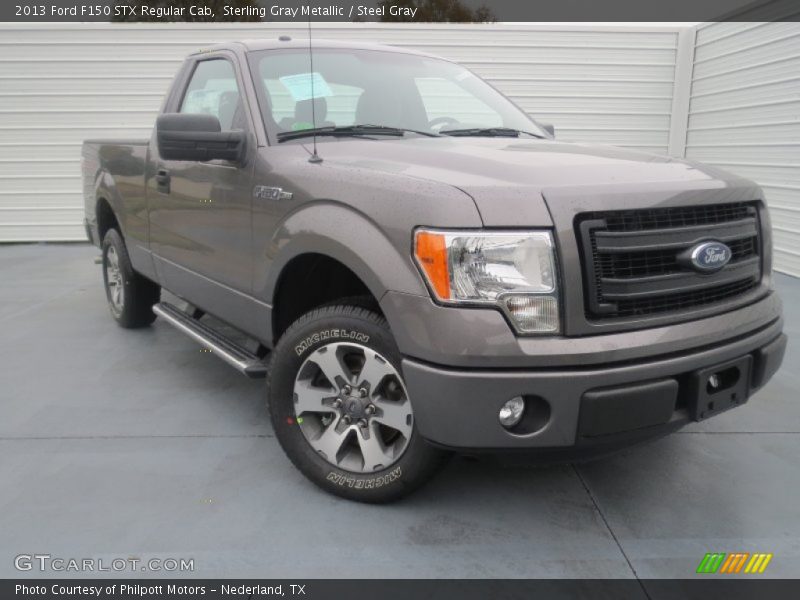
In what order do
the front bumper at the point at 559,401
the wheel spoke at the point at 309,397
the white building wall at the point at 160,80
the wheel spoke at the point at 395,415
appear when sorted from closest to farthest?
the front bumper at the point at 559,401, the wheel spoke at the point at 395,415, the wheel spoke at the point at 309,397, the white building wall at the point at 160,80

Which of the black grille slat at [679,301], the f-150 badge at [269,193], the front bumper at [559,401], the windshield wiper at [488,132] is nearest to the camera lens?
the front bumper at [559,401]

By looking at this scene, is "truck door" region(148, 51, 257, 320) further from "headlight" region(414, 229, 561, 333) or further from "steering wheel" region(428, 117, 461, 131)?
"headlight" region(414, 229, 561, 333)

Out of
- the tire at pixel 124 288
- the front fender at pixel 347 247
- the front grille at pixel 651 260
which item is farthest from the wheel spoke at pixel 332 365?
the tire at pixel 124 288

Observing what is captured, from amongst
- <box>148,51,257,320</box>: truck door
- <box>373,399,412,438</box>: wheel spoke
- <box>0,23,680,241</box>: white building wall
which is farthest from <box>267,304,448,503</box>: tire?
<box>0,23,680,241</box>: white building wall

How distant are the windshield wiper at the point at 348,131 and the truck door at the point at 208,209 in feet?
0.55

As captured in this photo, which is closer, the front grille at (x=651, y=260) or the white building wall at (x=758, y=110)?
the front grille at (x=651, y=260)

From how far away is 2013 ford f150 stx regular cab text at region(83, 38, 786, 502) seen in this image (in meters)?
2.12

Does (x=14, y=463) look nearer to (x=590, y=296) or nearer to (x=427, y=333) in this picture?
(x=427, y=333)

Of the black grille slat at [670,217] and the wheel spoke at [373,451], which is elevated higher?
the black grille slat at [670,217]

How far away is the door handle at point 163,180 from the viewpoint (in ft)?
12.7

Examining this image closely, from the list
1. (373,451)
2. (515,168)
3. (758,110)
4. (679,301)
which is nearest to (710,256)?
(679,301)

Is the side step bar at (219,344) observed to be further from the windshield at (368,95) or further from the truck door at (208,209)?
the windshield at (368,95)

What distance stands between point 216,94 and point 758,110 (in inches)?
276

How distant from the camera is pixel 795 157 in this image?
748 cm
